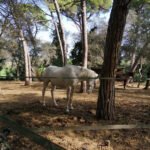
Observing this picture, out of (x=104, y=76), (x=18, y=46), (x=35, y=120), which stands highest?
(x=18, y=46)

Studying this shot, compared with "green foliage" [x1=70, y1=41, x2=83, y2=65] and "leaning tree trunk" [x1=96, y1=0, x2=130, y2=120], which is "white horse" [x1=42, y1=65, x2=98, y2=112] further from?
"green foliage" [x1=70, y1=41, x2=83, y2=65]

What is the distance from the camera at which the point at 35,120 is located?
7391 millimetres

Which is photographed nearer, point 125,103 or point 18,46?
point 125,103

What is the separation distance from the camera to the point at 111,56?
7434mm

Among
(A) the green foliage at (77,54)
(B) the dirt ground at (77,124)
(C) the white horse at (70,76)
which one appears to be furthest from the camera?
(A) the green foliage at (77,54)

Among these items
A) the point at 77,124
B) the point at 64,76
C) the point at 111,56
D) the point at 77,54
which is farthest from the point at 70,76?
the point at 77,54

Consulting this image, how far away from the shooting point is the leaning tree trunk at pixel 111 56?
287 inches

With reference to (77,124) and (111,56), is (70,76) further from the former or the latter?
(77,124)

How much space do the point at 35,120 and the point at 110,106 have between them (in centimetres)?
166

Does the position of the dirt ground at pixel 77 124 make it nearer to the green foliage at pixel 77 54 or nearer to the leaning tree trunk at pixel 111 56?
the leaning tree trunk at pixel 111 56

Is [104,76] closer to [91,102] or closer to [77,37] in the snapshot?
[91,102]

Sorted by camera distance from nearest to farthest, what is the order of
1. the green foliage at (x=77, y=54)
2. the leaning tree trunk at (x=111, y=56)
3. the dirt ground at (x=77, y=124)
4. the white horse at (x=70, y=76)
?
the dirt ground at (x=77, y=124) < the leaning tree trunk at (x=111, y=56) < the white horse at (x=70, y=76) < the green foliage at (x=77, y=54)

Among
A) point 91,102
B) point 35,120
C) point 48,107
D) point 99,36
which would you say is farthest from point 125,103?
point 99,36

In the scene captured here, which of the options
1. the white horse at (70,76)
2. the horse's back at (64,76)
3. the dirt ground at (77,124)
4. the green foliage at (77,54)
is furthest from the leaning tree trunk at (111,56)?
the green foliage at (77,54)
